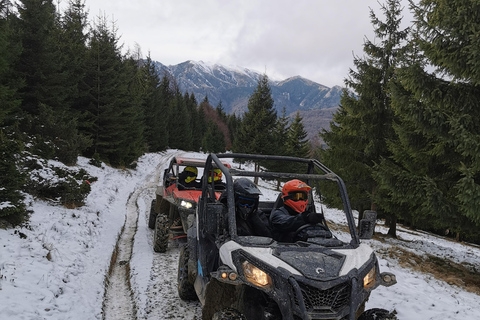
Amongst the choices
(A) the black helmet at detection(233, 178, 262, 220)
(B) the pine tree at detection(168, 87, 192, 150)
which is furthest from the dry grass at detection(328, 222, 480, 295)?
(B) the pine tree at detection(168, 87, 192, 150)

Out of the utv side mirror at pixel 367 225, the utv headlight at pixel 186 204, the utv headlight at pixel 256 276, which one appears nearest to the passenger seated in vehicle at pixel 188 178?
the utv headlight at pixel 186 204

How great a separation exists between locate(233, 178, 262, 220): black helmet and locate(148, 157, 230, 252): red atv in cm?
204

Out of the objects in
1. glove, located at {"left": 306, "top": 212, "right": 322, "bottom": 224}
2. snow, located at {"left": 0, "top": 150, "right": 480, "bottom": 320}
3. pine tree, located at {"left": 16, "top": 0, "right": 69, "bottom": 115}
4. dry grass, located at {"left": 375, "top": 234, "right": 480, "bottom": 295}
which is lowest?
dry grass, located at {"left": 375, "top": 234, "right": 480, "bottom": 295}

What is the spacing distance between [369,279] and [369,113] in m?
12.4

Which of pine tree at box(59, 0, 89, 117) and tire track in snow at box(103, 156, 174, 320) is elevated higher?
pine tree at box(59, 0, 89, 117)

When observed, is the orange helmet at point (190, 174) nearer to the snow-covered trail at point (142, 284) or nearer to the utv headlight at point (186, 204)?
the utv headlight at point (186, 204)

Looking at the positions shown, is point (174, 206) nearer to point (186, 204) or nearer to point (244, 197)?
point (186, 204)

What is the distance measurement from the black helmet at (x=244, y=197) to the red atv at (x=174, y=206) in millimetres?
2038

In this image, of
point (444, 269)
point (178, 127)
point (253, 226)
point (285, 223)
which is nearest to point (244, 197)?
point (253, 226)

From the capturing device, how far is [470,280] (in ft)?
28.7

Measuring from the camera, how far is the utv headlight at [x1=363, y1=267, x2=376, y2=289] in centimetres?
320

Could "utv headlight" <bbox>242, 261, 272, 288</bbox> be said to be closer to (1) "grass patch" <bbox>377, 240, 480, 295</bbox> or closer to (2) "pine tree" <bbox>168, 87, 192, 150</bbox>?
(1) "grass patch" <bbox>377, 240, 480, 295</bbox>

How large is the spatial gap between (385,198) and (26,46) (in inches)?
719

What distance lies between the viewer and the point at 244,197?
400 centimetres
